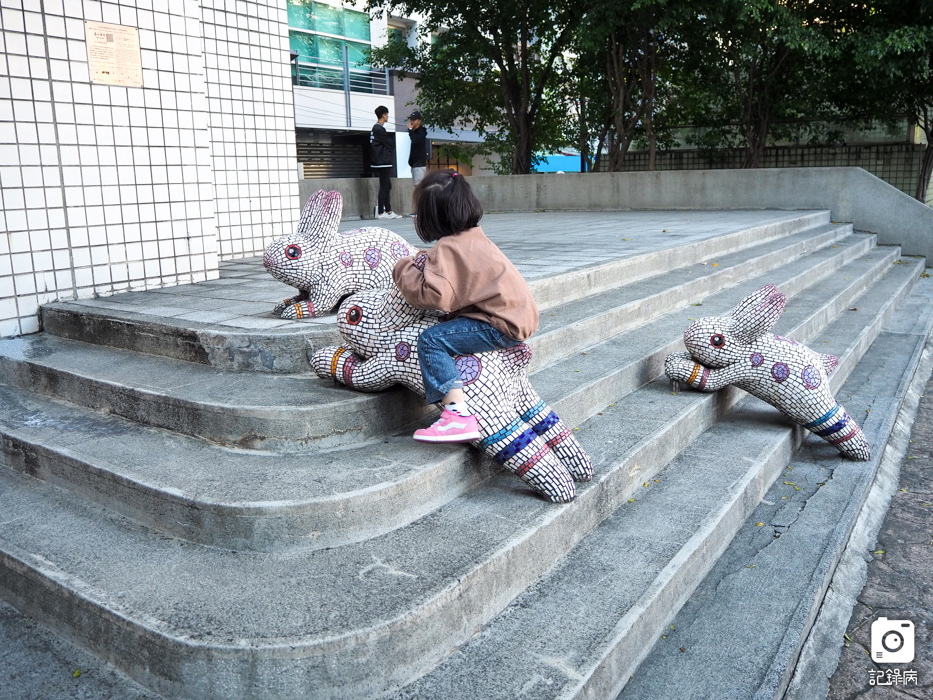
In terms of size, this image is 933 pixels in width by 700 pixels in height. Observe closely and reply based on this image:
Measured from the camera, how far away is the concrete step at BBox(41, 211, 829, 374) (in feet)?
11.4

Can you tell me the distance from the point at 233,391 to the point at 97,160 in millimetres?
2475

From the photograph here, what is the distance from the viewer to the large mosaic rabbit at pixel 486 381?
2.83m

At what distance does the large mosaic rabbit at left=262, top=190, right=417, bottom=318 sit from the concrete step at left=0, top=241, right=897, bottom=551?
1011 mm

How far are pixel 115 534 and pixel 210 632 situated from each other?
80 cm

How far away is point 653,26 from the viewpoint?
507 inches

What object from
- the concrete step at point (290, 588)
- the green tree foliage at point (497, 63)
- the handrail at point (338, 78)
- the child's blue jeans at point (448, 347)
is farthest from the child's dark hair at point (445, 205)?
the handrail at point (338, 78)

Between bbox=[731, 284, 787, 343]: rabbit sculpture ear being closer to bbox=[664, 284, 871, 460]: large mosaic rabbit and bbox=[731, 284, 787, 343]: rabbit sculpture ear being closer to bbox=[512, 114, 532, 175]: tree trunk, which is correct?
bbox=[664, 284, 871, 460]: large mosaic rabbit

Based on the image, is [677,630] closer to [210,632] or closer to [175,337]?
[210,632]

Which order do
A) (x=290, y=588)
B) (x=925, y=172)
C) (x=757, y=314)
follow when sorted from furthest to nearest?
(x=925, y=172) → (x=757, y=314) → (x=290, y=588)

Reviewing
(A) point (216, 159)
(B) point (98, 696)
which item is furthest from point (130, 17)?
(B) point (98, 696)

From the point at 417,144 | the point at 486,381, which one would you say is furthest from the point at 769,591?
the point at 417,144

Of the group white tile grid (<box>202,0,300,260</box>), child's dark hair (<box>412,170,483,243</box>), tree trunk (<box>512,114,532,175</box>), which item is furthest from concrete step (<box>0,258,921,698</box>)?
tree trunk (<box>512,114,532,175</box>)

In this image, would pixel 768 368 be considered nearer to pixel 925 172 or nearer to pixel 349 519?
pixel 349 519

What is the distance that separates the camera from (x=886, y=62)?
11.7 metres
